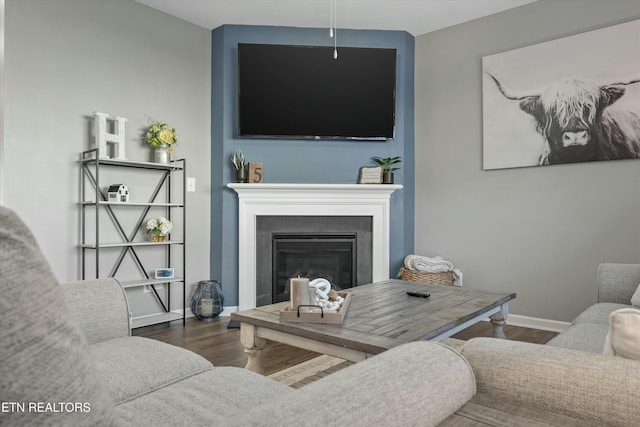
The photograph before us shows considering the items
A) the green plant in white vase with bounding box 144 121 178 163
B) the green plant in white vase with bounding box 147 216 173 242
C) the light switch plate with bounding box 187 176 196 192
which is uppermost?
the green plant in white vase with bounding box 144 121 178 163

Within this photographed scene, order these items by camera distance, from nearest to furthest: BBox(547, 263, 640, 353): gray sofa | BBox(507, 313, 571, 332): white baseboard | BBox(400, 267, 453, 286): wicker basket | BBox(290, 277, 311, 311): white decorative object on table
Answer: BBox(547, 263, 640, 353): gray sofa → BBox(290, 277, 311, 311): white decorative object on table → BBox(507, 313, 571, 332): white baseboard → BBox(400, 267, 453, 286): wicker basket

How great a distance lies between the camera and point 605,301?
245cm

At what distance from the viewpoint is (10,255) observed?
1.58 ft

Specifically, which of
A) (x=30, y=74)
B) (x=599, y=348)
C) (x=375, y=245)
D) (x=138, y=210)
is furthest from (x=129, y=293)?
(x=599, y=348)

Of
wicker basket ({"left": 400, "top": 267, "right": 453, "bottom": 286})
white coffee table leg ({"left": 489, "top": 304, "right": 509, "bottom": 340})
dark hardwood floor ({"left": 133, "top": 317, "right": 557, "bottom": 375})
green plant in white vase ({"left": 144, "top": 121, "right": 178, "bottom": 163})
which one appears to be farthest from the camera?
wicker basket ({"left": 400, "top": 267, "right": 453, "bottom": 286})

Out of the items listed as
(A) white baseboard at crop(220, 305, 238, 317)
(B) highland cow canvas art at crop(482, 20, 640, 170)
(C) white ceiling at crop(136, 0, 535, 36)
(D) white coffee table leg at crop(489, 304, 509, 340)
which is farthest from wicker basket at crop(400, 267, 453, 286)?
(C) white ceiling at crop(136, 0, 535, 36)

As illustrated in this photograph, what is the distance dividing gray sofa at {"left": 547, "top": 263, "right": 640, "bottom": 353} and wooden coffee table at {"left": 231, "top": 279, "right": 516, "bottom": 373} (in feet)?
1.36

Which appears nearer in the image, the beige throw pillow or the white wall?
the beige throw pillow

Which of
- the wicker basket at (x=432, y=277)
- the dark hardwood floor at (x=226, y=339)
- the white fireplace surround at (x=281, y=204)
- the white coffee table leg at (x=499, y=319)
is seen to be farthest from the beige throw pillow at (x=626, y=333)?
the white fireplace surround at (x=281, y=204)

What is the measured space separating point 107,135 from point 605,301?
3.49 m

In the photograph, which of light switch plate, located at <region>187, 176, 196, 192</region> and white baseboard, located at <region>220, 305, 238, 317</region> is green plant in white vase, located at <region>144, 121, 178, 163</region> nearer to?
light switch plate, located at <region>187, 176, 196, 192</region>

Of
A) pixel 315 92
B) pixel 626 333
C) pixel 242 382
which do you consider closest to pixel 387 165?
pixel 315 92

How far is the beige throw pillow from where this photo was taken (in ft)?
2.95

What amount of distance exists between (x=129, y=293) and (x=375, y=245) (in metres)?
2.16
